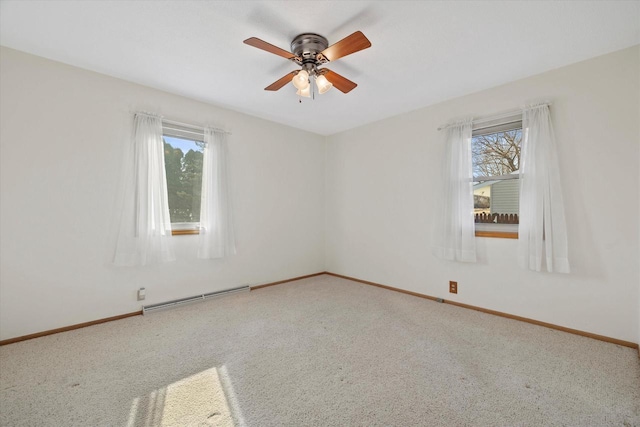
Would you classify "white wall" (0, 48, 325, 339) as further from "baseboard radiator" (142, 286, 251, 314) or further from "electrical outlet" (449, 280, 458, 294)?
"electrical outlet" (449, 280, 458, 294)

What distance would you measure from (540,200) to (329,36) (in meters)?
2.34

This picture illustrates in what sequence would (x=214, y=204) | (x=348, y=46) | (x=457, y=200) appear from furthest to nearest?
(x=214, y=204) < (x=457, y=200) < (x=348, y=46)

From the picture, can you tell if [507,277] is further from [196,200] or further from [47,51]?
[47,51]

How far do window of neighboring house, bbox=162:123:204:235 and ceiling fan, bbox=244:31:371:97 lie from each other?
1.39 metres

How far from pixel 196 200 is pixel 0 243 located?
1.60m

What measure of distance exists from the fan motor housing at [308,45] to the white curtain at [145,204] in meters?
1.75

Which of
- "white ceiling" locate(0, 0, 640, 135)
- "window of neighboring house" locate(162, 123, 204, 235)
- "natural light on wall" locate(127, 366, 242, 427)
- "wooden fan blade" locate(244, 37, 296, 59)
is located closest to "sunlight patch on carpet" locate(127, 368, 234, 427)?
"natural light on wall" locate(127, 366, 242, 427)

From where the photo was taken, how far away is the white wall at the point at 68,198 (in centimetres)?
219

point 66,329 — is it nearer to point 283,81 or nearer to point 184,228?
point 184,228

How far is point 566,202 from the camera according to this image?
238 centimetres

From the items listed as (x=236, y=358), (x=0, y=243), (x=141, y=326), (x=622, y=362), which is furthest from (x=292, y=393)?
(x=0, y=243)

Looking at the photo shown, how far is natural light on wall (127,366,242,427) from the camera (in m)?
1.34

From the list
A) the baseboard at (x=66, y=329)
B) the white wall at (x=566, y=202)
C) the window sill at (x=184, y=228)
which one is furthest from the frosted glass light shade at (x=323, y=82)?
the baseboard at (x=66, y=329)

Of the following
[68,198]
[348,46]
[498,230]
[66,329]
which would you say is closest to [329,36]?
[348,46]
